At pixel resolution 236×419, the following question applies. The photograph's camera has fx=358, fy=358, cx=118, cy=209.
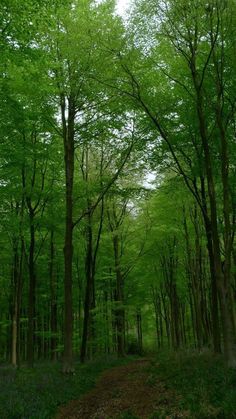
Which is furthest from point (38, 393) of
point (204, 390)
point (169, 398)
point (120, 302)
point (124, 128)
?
point (120, 302)

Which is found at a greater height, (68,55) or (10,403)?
(68,55)

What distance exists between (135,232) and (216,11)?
18914mm

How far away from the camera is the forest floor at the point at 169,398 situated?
724 cm

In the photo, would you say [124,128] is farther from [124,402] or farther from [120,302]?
[120,302]

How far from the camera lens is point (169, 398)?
8570 mm

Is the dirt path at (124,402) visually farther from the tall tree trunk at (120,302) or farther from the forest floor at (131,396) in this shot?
the tall tree trunk at (120,302)

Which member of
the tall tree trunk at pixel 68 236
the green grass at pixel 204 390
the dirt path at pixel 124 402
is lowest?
the dirt path at pixel 124 402

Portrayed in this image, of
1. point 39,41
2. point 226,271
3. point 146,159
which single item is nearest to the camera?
point 226,271

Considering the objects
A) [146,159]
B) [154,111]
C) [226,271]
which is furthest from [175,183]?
[226,271]

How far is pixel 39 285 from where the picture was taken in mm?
35469

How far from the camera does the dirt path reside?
8.23m

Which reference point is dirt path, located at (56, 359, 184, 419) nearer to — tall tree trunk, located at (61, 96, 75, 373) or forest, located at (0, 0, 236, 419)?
forest, located at (0, 0, 236, 419)

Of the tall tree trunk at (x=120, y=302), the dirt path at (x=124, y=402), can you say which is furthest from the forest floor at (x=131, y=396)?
the tall tree trunk at (x=120, y=302)

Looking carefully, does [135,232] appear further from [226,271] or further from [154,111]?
[226,271]
